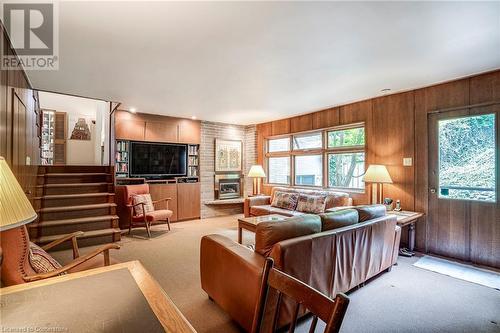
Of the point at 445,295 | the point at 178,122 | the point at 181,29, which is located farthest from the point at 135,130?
the point at 445,295

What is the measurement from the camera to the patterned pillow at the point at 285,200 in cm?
497

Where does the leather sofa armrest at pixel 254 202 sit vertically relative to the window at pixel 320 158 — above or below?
below

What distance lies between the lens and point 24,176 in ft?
9.89

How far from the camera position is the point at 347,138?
4.73 meters

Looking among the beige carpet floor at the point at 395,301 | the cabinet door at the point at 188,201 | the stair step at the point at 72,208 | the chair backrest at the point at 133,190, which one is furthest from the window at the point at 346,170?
the stair step at the point at 72,208

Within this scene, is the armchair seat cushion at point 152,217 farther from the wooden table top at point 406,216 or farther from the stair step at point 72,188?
the wooden table top at point 406,216

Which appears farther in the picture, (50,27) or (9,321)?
(50,27)

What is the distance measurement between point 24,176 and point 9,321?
2.84 meters

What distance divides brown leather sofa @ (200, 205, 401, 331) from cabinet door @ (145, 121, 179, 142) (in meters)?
3.96

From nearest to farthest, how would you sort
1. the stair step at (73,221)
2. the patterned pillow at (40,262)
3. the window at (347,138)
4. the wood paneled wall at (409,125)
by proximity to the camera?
the patterned pillow at (40,262), the wood paneled wall at (409,125), the stair step at (73,221), the window at (347,138)

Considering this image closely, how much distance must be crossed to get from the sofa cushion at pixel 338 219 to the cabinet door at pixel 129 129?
4.56m

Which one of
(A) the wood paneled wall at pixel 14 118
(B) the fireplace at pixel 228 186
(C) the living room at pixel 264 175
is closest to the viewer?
(C) the living room at pixel 264 175

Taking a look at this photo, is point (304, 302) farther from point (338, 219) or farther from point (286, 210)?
point (286, 210)

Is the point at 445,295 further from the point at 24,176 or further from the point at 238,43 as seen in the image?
the point at 24,176
